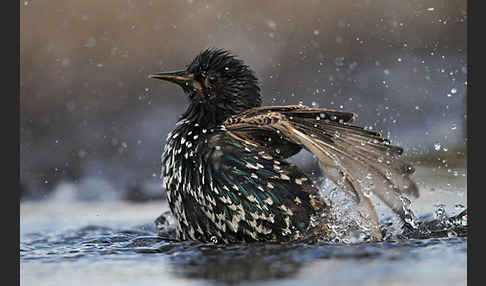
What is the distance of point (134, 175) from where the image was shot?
23.5 feet

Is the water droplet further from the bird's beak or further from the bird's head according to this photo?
the bird's beak

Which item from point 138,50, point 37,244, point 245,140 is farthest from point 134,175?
point 245,140

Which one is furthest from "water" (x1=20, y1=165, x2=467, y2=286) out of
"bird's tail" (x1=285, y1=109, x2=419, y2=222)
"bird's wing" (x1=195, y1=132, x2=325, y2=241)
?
"bird's tail" (x1=285, y1=109, x2=419, y2=222)

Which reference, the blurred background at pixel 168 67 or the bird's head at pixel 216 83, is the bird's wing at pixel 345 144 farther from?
the blurred background at pixel 168 67

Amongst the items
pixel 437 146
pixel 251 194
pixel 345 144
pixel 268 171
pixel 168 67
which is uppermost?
pixel 168 67

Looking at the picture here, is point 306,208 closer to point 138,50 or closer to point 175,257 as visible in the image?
point 175,257

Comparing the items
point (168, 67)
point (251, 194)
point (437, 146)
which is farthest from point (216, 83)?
point (168, 67)

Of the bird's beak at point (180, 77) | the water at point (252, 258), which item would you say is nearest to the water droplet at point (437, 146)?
the water at point (252, 258)

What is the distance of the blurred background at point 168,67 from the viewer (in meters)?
6.80

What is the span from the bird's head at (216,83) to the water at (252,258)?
91 centimetres

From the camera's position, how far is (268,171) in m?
4.02

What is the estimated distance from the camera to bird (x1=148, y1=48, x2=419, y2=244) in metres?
3.95

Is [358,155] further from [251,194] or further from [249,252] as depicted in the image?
[249,252]

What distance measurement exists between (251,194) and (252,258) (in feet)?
1.63
